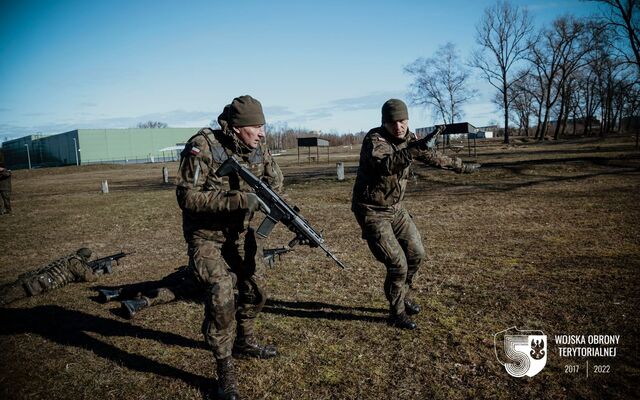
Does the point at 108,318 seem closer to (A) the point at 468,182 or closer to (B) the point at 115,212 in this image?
(B) the point at 115,212

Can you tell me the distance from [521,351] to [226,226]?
331 cm

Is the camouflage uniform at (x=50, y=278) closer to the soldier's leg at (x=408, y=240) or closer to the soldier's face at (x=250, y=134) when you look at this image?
the soldier's face at (x=250, y=134)

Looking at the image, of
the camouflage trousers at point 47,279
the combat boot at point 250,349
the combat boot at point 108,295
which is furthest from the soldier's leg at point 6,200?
the combat boot at point 250,349

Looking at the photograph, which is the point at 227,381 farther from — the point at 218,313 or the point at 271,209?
the point at 271,209

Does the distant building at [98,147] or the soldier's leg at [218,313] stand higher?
the distant building at [98,147]

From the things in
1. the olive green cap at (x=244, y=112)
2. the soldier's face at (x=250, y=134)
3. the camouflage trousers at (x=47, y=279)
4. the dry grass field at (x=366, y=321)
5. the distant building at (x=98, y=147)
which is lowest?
the dry grass field at (x=366, y=321)

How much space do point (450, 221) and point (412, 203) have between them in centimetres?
293

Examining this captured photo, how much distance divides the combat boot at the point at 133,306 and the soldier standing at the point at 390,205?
132 inches

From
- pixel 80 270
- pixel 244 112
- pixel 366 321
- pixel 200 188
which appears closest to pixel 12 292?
pixel 80 270

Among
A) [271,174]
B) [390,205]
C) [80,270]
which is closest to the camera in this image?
[271,174]

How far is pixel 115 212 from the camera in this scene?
15.1m

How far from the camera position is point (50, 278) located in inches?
259

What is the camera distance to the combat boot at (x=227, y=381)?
3.48 meters

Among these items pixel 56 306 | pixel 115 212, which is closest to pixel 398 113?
pixel 56 306
